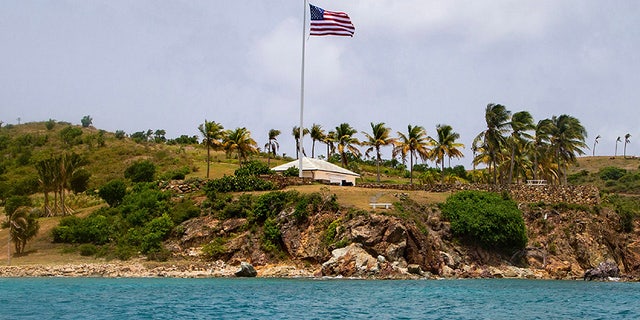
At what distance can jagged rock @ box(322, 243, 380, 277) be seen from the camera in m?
51.0

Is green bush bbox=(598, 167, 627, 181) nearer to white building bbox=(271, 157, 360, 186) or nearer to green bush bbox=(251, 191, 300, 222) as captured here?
white building bbox=(271, 157, 360, 186)

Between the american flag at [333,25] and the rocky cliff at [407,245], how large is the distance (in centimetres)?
1498

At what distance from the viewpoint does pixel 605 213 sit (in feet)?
215

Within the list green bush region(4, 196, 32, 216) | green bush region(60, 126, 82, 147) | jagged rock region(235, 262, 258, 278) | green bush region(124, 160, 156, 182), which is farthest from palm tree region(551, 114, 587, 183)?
green bush region(60, 126, 82, 147)

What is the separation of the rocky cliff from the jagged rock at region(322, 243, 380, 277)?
76 mm

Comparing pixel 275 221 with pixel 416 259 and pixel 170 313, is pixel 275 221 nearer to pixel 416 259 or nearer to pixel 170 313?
pixel 416 259

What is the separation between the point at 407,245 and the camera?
178 ft

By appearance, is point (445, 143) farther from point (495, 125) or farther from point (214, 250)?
point (214, 250)

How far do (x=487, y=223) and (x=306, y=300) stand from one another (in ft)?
95.2

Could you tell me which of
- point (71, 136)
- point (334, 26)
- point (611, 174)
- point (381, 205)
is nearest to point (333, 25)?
point (334, 26)

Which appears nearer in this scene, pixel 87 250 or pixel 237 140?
pixel 87 250

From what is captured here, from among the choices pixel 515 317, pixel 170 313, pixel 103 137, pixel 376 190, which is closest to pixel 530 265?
pixel 376 190

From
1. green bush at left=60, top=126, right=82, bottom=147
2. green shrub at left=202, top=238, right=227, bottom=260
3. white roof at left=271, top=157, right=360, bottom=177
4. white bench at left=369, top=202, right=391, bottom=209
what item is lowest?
green shrub at left=202, top=238, right=227, bottom=260

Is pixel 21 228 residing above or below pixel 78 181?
below
